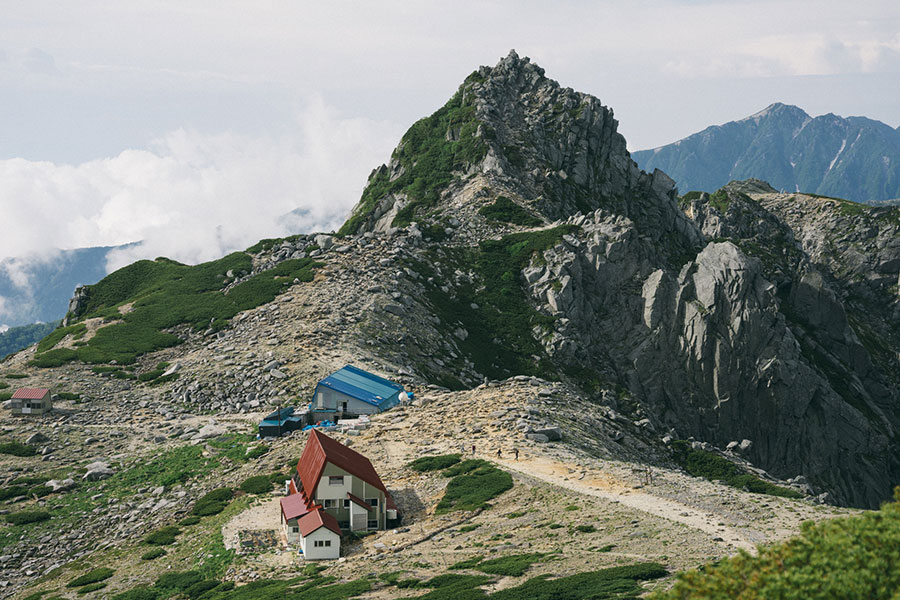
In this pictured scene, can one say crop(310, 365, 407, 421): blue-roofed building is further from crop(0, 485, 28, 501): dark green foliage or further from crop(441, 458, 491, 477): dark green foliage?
crop(0, 485, 28, 501): dark green foliage

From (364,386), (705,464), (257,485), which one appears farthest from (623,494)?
(705,464)

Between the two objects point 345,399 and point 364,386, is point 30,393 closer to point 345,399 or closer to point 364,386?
point 345,399

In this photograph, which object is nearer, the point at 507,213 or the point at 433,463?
the point at 433,463

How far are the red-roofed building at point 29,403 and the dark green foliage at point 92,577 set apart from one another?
2681 centimetres

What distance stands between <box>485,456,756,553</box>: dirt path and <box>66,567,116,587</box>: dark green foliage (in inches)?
900

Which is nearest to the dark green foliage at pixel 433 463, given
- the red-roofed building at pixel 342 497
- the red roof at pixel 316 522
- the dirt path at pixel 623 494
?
the dirt path at pixel 623 494

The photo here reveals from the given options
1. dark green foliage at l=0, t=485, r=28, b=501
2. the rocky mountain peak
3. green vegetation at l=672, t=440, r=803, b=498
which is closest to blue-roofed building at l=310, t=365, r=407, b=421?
dark green foliage at l=0, t=485, r=28, b=501

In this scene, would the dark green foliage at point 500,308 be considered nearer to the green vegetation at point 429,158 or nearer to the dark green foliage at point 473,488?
the green vegetation at point 429,158

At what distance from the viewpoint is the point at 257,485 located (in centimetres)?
4634

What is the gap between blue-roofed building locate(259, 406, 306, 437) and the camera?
54.3 m

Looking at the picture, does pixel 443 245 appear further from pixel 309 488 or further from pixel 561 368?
pixel 309 488

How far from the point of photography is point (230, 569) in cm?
3534

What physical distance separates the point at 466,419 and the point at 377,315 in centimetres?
2513

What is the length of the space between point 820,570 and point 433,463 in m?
32.3
